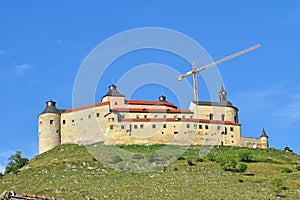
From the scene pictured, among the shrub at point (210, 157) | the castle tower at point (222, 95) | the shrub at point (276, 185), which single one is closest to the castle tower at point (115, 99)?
the castle tower at point (222, 95)

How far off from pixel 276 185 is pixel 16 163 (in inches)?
1949

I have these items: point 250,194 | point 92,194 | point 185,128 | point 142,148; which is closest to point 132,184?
point 92,194

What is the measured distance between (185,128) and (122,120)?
35.0ft

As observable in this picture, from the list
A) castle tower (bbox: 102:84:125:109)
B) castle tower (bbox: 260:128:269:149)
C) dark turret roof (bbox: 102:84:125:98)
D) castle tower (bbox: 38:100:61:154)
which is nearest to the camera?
castle tower (bbox: 38:100:61:154)

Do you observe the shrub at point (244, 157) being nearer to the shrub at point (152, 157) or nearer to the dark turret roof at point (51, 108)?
the shrub at point (152, 157)

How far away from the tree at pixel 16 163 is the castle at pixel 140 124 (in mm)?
6551

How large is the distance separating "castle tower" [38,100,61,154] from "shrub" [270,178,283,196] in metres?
51.1

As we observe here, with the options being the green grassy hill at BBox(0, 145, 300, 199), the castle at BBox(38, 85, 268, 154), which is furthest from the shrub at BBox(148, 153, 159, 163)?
the castle at BBox(38, 85, 268, 154)

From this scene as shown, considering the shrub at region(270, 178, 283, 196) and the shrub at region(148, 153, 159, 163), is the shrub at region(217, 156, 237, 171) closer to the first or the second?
the shrub at region(148, 153, 159, 163)

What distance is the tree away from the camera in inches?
4584

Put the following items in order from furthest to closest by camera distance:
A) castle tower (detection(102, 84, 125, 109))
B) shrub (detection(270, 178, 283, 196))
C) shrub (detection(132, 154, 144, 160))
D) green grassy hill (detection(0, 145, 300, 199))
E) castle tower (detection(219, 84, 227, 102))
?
1. castle tower (detection(219, 84, 227, 102))
2. castle tower (detection(102, 84, 125, 109))
3. shrub (detection(132, 154, 144, 160))
4. shrub (detection(270, 178, 283, 196))
5. green grassy hill (detection(0, 145, 300, 199))

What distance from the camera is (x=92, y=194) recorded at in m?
83.1

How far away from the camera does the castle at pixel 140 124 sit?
123 metres

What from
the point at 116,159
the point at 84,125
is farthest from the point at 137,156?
the point at 84,125
